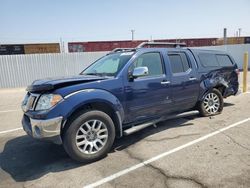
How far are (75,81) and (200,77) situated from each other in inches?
125

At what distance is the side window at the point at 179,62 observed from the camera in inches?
201

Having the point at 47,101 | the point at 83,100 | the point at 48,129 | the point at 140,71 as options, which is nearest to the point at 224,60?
the point at 140,71

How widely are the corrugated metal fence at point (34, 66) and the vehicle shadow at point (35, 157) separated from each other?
11832mm

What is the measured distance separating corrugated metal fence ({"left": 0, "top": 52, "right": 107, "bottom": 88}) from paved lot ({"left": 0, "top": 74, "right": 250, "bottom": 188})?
451 inches

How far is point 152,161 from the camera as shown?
12.1 ft

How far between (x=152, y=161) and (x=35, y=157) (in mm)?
2046

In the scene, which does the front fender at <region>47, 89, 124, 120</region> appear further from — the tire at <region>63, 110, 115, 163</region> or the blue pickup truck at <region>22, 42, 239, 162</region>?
the tire at <region>63, 110, 115, 163</region>

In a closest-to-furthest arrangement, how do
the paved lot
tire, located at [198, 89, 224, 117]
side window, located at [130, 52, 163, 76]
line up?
1. the paved lot
2. side window, located at [130, 52, 163, 76]
3. tire, located at [198, 89, 224, 117]

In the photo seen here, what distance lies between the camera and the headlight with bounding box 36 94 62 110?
3502 mm

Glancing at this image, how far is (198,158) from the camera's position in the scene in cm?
370

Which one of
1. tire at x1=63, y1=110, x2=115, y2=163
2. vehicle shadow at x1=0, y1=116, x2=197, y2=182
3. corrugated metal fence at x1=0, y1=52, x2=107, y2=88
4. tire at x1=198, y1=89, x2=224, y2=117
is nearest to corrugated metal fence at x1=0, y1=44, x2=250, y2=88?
corrugated metal fence at x1=0, y1=52, x2=107, y2=88

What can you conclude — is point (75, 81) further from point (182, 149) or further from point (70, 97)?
point (182, 149)

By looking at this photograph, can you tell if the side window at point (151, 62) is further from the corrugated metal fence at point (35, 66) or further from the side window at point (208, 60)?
the corrugated metal fence at point (35, 66)

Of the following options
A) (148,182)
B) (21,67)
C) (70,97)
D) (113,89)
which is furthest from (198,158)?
(21,67)
